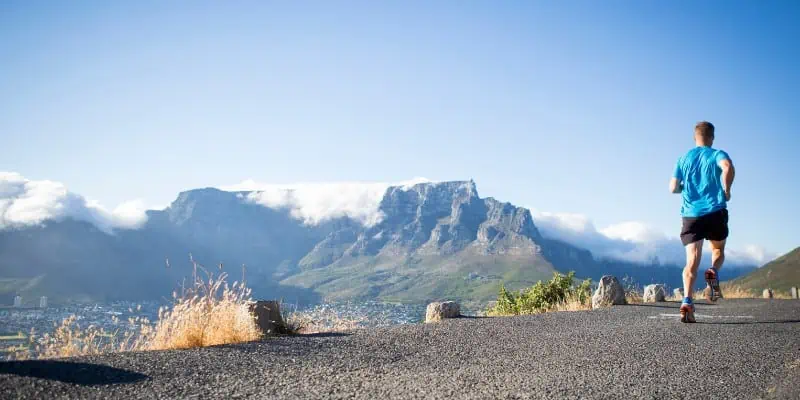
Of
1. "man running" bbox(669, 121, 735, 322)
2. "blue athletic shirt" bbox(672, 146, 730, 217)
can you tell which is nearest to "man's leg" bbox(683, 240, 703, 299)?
"man running" bbox(669, 121, 735, 322)

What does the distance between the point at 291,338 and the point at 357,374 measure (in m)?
2.40

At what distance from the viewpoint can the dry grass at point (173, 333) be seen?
6.55 metres

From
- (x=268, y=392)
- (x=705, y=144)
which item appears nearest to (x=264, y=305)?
(x=268, y=392)

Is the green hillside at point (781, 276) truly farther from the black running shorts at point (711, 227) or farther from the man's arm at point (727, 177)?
the man's arm at point (727, 177)

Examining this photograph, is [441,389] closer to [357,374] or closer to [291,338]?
[357,374]

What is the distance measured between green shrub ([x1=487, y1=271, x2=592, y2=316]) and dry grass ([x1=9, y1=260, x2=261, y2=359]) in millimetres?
8946

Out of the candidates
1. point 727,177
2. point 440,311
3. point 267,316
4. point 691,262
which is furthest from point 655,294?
point 267,316

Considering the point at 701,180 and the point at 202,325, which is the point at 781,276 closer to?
the point at 701,180

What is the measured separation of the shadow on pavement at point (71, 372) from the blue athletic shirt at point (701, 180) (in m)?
7.32

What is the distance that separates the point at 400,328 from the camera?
8.02m

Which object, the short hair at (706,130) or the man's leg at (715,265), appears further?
the short hair at (706,130)

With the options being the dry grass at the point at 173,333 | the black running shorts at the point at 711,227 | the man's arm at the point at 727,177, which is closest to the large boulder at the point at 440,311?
the dry grass at the point at 173,333

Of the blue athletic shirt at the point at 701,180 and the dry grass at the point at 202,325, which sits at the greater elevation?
the blue athletic shirt at the point at 701,180

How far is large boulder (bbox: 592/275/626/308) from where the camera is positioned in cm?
1382
